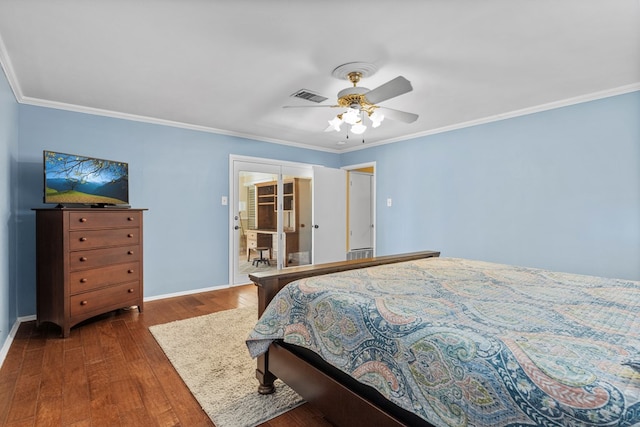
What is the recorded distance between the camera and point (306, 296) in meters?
1.67

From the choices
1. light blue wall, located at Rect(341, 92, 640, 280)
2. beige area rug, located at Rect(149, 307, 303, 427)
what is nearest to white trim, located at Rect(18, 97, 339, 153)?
light blue wall, located at Rect(341, 92, 640, 280)

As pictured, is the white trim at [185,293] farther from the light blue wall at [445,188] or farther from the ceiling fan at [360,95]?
the ceiling fan at [360,95]

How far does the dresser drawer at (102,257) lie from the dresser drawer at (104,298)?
261mm

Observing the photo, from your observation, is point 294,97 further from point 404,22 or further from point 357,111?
point 404,22

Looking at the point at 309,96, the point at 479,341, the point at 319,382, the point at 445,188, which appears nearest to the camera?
the point at 479,341

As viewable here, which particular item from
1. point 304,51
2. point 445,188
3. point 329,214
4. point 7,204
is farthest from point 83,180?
point 445,188

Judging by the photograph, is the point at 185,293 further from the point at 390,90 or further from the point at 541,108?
the point at 541,108

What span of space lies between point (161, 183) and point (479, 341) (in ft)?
13.3

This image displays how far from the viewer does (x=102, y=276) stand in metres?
3.17

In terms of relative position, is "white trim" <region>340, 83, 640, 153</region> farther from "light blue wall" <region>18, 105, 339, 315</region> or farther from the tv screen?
the tv screen

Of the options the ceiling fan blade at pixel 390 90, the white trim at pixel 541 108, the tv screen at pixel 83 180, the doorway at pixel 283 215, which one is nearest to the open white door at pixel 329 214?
the doorway at pixel 283 215

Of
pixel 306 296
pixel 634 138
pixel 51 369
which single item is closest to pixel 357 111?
pixel 306 296

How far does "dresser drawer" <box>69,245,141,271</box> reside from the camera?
294cm

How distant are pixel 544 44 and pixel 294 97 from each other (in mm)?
2082
